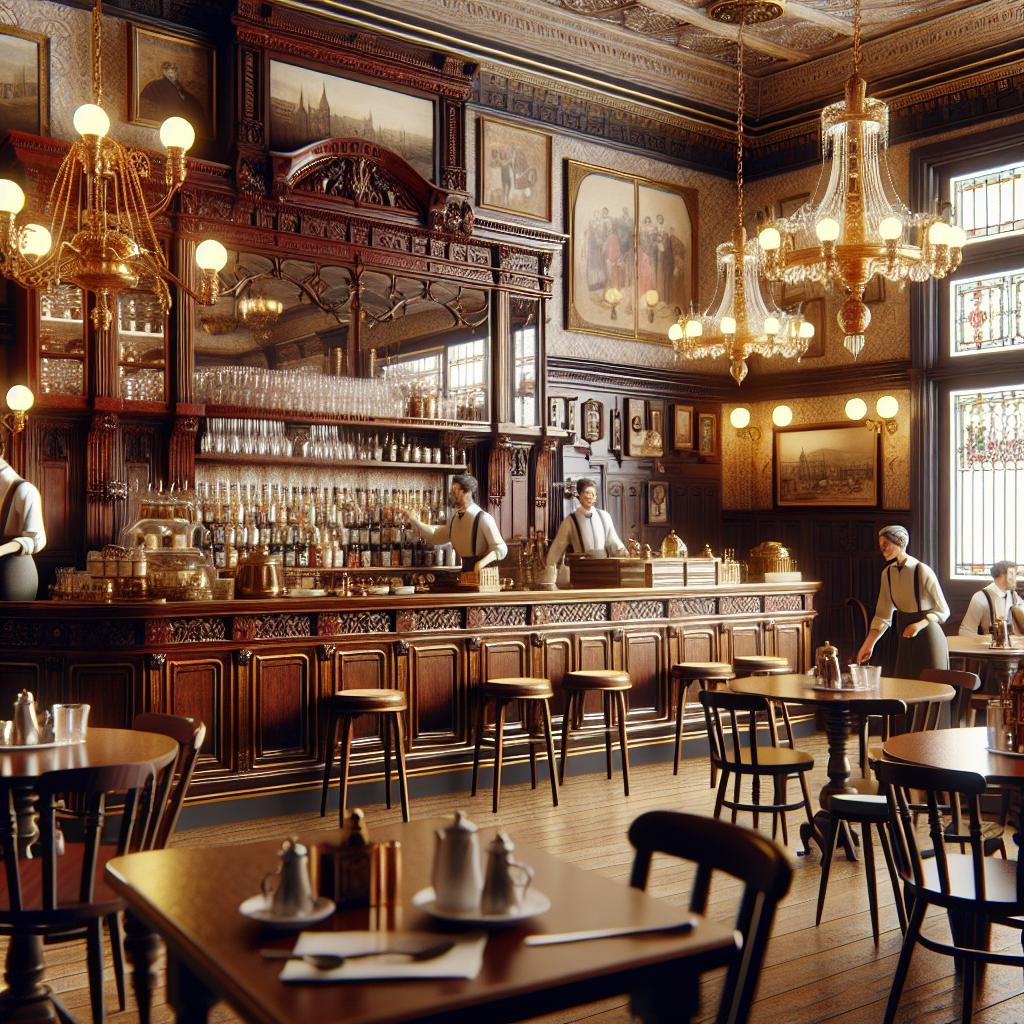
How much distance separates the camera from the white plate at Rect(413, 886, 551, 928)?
2180 millimetres

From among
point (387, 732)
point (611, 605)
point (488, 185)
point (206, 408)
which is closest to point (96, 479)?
point (206, 408)

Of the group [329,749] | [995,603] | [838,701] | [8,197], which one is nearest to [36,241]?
[8,197]

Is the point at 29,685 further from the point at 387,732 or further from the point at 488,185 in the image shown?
the point at 488,185

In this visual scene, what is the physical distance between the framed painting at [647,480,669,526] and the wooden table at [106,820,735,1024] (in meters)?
9.58

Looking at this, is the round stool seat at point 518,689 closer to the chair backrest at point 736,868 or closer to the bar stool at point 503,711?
the bar stool at point 503,711

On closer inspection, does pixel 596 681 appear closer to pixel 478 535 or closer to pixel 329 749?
pixel 329 749

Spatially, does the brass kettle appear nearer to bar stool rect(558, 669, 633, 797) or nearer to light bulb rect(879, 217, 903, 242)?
bar stool rect(558, 669, 633, 797)

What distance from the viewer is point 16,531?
7.11 meters

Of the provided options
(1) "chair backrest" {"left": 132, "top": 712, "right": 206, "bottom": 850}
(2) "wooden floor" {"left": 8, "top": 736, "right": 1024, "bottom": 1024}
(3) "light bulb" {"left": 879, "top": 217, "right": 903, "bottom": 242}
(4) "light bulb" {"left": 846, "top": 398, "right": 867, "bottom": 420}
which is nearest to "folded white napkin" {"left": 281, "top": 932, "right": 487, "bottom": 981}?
(2) "wooden floor" {"left": 8, "top": 736, "right": 1024, "bottom": 1024}

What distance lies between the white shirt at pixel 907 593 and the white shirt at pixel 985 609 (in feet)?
3.76

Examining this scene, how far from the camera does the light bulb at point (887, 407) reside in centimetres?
1138

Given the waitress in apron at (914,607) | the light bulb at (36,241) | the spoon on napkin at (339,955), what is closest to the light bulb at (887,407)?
the waitress in apron at (914,607)

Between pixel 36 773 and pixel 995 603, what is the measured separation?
742 centimetres

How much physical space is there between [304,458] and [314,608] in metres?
2.70
